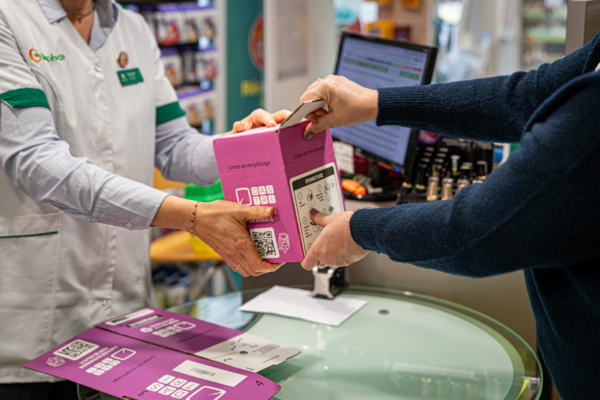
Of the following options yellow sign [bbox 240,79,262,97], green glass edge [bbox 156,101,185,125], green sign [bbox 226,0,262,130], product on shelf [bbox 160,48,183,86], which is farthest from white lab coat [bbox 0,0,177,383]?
yellow sign [bbox 240,79,262,97]

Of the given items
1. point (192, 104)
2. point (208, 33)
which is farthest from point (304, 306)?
point (208, 33)

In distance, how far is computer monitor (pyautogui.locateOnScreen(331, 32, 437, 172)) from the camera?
1854 mm

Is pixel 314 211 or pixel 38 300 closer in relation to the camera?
pixel 314 211

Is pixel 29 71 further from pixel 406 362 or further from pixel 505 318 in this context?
pixel 505 318

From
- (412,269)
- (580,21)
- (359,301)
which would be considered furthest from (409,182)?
(580,21)

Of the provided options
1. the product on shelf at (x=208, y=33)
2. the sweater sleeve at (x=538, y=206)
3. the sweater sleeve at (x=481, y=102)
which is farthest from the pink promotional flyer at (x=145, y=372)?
the product on shelf at (x=208, y=33)

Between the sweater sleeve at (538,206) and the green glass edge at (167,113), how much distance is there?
113 centimetres

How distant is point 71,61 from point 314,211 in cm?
82

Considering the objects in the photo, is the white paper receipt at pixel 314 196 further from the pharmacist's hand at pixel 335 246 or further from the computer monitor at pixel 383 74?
the computer monitor at pixel 383 74

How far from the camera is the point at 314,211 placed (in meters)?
1.23

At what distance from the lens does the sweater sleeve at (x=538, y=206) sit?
31.9 inches

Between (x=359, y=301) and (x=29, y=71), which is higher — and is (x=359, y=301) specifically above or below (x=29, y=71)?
below

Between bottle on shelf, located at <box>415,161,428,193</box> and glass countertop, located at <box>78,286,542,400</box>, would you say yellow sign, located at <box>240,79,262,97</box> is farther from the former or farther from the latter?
glass countertop, located at <box>78,286,542,400</box>

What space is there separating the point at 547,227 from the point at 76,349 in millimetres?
1054
